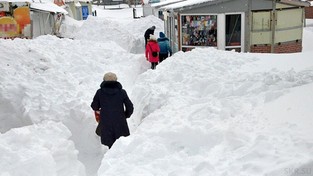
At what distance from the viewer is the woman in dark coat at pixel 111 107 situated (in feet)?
20.5

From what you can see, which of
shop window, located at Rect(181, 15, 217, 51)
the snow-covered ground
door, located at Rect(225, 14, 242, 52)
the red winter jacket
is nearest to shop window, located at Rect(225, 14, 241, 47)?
door, located at Rect(225, 14, 242, 52)

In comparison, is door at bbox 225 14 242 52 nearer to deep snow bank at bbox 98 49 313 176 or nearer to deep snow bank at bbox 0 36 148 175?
deep snow bank at bbox 0 36 148 175

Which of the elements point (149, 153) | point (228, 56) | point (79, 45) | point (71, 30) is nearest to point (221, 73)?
point (228, 56)

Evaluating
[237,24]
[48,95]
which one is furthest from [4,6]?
[48,95]

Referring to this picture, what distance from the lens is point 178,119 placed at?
5.72 meters

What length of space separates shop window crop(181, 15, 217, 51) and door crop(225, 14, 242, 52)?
44 centimetres

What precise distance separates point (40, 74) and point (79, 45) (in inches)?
245

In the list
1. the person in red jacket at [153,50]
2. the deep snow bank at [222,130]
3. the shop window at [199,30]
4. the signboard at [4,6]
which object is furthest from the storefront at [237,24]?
the signboard at [4,6]

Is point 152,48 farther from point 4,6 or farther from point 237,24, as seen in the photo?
point 4,6

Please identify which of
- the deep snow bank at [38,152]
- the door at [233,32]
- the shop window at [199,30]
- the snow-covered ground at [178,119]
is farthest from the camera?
the shop window at [199,30]

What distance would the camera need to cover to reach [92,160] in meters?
7.52

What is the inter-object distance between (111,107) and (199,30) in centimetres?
894

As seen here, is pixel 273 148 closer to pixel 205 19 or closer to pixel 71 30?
pixel 205 19

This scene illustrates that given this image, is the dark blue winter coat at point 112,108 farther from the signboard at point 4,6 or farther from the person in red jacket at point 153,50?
the signboard at point 4,6
